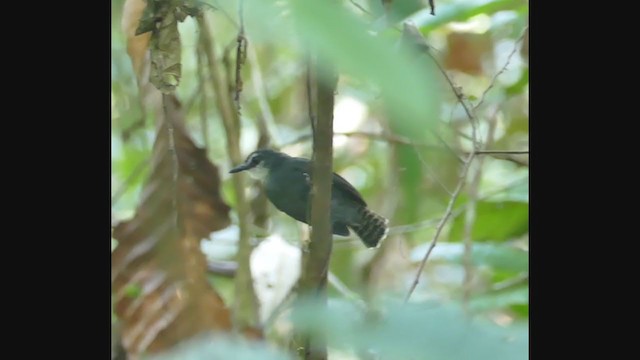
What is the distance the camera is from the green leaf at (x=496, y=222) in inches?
86.1

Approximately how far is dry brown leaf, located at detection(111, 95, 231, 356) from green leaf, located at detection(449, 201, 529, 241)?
911mm

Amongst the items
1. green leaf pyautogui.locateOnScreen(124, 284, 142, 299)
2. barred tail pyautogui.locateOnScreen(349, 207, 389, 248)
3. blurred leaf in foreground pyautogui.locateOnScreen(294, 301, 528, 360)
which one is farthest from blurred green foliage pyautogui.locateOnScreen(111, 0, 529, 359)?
green leaf pyautogui.locateOnScreen(124, 284, 142, 299)

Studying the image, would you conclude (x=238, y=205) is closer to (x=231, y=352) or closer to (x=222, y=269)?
(x=222, y=269)

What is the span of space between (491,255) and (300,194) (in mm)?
602

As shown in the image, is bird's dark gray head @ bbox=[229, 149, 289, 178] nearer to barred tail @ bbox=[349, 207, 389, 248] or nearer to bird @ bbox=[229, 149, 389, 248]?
bird @ bbox=[229, 149, 389, 248]

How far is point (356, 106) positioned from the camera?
3119 mm

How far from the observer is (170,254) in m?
1.53

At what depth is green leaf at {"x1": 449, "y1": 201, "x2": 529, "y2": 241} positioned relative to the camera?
2188 mm

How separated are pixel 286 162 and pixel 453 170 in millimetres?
1137

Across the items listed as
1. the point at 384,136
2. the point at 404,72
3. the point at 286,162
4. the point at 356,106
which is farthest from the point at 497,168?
the point at 404,72

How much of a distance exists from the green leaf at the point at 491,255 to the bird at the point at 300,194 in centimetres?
25

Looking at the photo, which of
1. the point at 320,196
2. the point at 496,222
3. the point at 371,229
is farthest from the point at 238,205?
the point at 320,196

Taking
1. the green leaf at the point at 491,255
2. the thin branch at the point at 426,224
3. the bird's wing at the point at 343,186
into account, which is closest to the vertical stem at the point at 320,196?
the bird's wing at the point at 343,186
